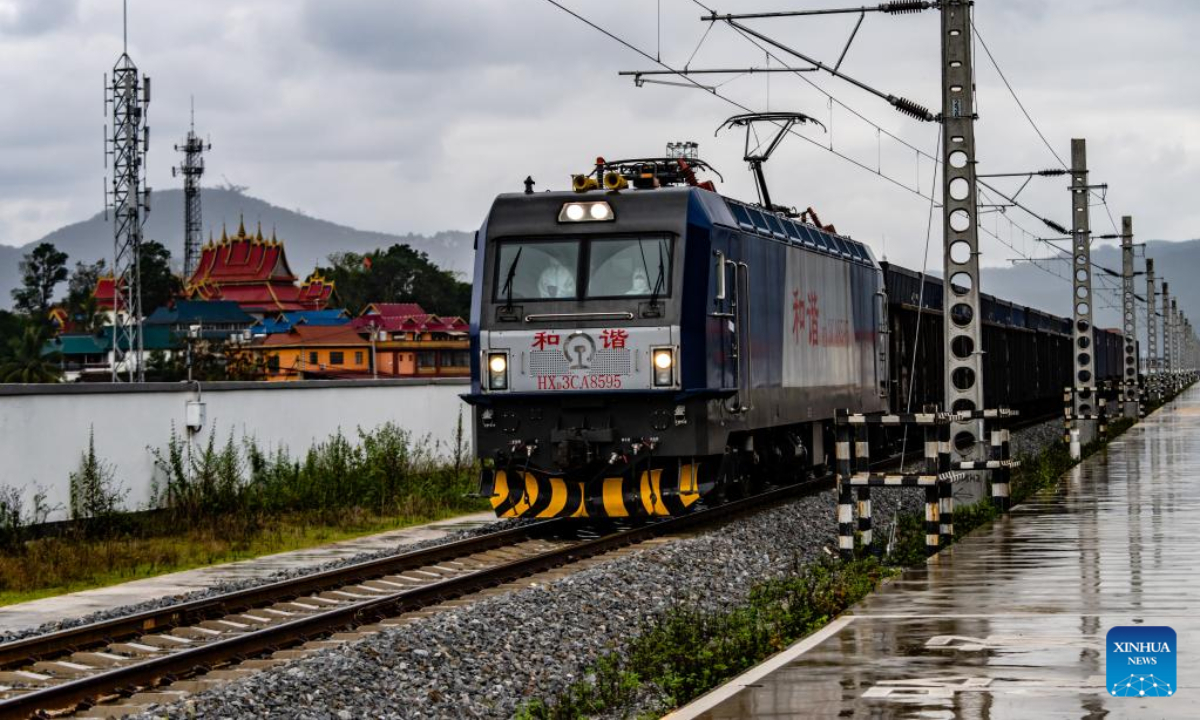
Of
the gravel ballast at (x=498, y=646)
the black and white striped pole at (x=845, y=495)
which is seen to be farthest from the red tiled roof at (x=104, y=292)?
the black and white striped pole at (x=845, y=495)

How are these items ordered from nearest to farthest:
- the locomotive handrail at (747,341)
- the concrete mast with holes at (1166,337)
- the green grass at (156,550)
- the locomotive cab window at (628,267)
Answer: the green grass at (156,550), the locomotive cab window at (628,267), the locomotive handrail at (747,341), the concrete mast with holes at (1166,337)

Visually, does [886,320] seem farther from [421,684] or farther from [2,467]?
[421,684]

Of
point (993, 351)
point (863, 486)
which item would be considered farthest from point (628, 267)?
point (993, 351)

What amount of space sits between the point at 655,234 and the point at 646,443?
7.40 ft

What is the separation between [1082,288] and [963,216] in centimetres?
2021

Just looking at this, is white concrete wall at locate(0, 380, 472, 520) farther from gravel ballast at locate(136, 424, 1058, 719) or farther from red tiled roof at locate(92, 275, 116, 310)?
red tiled roof at locate(92, 275, 116, 310)

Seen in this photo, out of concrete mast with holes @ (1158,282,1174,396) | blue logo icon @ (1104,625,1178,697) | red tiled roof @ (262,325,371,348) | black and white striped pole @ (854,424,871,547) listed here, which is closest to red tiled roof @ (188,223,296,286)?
red tiled roof @ (262,325,371,348)

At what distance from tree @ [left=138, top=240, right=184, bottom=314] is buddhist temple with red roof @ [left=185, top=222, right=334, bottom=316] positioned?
14.2 m

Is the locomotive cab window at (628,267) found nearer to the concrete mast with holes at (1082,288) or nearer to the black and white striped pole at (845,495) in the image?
the black and white striped pole at (845,495)

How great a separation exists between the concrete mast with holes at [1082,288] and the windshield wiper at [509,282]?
76.4ft

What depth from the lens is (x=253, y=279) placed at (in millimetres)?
174625

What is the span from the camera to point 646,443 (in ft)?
59.6

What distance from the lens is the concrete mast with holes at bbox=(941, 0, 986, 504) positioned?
22328mm

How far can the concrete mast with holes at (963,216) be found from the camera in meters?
22.3
